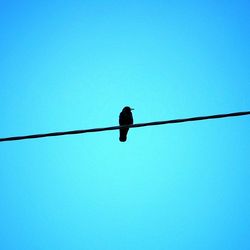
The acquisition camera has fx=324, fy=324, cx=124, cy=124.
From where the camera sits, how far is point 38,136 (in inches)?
151

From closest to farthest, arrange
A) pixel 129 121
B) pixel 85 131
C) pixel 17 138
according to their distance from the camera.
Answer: pixel 17 138, pixel 85 131, pixel 129 121

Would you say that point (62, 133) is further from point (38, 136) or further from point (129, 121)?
point (129, 121)

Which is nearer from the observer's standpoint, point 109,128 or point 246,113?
point 246,113

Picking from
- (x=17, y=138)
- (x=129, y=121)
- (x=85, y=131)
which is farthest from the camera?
(x=129, y=121)

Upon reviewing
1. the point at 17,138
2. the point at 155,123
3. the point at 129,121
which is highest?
the point at 129,121

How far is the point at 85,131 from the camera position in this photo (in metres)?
4.07

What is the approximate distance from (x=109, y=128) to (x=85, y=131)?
33 centimetres

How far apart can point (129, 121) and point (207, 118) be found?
18.1 ft

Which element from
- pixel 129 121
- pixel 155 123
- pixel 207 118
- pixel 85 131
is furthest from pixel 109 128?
pixel 129 121

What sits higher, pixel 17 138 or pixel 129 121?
pixel 129 121

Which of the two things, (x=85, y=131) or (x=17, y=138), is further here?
(x=85, y=131)

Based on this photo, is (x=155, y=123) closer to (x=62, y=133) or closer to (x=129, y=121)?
(x=62, y=133)

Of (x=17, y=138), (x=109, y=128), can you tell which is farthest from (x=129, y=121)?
(x=17, y=138)

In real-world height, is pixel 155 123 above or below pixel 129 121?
below
